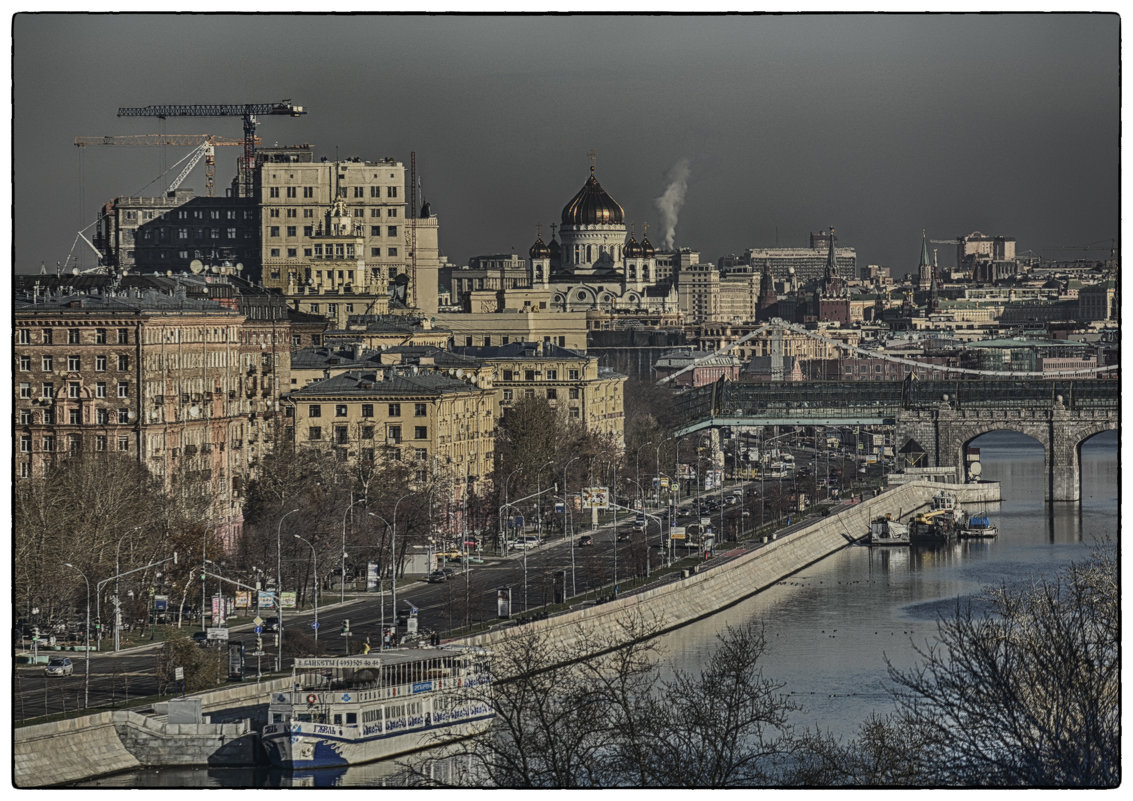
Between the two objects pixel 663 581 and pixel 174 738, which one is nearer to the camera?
pixel 174 738

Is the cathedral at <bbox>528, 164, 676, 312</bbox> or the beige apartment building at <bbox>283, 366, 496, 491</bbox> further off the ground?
the cathedral at <bbox>528, 164, 676, 312</bbox>

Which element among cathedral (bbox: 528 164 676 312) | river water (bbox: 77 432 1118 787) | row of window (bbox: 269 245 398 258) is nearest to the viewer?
river water (bbox: 77 432 1118 787)

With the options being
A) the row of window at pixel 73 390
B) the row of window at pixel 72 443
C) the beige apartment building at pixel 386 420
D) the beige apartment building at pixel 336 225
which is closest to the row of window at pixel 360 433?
the beige apartment building at pixel 386 420

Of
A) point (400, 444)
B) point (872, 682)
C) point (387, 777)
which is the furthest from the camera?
point (400, 444)

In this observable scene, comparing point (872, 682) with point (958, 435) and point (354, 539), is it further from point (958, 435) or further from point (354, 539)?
point (958, 435)

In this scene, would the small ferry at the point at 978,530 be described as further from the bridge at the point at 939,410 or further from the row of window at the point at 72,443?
the row of window at the point at 72,443

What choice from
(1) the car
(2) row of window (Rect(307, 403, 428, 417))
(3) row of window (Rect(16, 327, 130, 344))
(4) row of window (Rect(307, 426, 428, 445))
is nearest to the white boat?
(1) the car

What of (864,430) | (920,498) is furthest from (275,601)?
(864,430)

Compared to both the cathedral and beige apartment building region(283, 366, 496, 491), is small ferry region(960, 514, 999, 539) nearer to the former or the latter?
beige apartment building region(283, 366, 496, 491)
